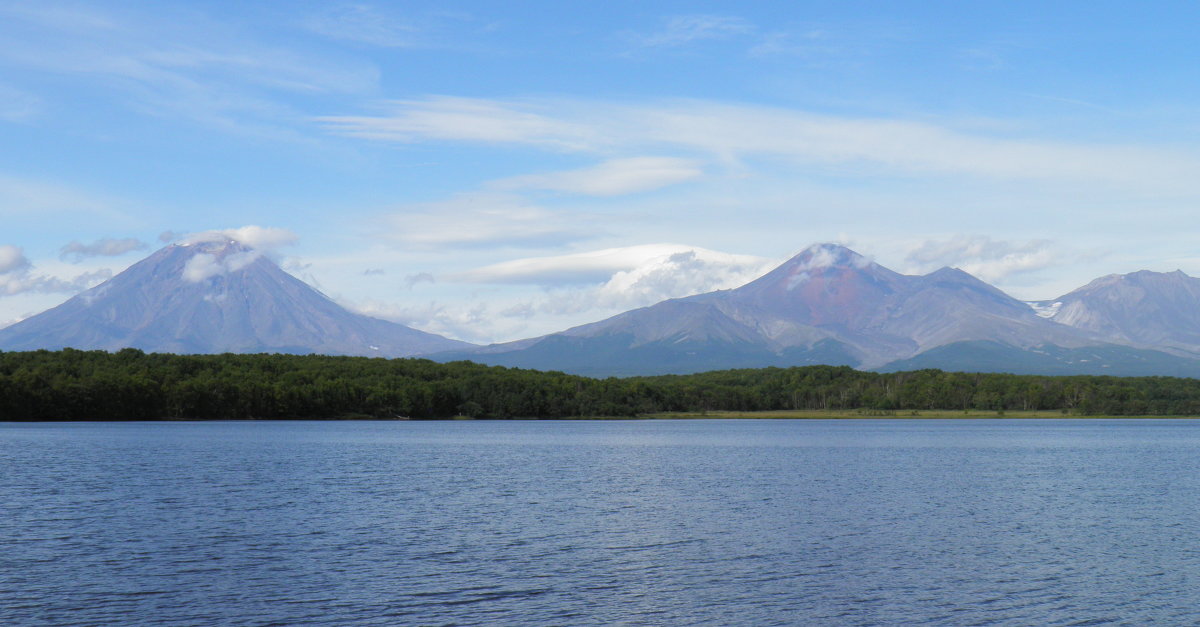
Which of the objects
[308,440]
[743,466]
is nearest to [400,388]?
[308,440]

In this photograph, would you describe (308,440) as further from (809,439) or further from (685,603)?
(685,603)

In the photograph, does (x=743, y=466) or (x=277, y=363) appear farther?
(x=277, y=363)

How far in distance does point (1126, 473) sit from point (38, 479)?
70.1 metres

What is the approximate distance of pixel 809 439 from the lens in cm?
13138

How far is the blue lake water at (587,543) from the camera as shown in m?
29.5

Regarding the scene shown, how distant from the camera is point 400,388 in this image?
190875 millimetres

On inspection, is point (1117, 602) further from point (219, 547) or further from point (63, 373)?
point (63, 373)

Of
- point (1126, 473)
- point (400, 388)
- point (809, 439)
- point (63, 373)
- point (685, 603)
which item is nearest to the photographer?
point (685, 603)

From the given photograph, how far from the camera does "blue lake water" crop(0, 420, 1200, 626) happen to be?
29531 millimetres

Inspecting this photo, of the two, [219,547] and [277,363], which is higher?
[277,363]

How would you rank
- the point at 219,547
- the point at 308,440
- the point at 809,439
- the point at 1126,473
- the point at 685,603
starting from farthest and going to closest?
the point at 809,439
the point at 308,440
the point at 1126,473
the point at 219,547
the point at 685,603

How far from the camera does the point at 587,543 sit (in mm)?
40281

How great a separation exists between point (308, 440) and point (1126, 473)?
3009 inches

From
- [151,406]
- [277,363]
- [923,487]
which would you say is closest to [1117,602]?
[923,487]
